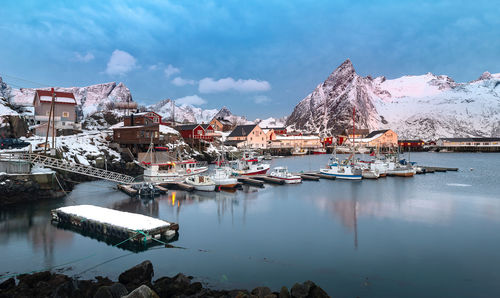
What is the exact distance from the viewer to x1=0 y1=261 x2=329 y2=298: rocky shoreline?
11.2 meters

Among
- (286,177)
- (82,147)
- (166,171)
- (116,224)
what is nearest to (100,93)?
(82,147)

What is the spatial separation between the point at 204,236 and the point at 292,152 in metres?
102

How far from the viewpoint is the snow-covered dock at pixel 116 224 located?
18.9 m

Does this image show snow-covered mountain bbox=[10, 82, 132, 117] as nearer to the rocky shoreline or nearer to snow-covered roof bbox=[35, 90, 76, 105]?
snow-covered roof bbox=[35, 90, 76, 105]

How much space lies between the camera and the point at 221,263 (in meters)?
16.2

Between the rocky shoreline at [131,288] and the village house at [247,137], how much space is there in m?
91.6

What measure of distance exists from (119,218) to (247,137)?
291 ft

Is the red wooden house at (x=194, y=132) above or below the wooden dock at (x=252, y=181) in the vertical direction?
above

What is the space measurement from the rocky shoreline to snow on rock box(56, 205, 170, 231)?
5808mm

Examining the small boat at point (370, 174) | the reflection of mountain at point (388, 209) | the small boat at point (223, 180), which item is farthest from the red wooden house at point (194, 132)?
the reflection of mountain at point (388, 209)

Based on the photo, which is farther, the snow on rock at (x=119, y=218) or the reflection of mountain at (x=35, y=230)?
the snow on rock at (x=119, y=218)

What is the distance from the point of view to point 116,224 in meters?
19.8

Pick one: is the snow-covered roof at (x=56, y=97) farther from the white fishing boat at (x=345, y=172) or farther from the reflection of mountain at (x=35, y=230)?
the white fishing boat at (x=345, y=172)

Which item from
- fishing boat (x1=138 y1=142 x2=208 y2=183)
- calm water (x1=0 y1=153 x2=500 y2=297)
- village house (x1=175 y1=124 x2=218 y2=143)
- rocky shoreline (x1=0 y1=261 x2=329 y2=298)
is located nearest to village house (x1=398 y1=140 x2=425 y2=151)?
village house (x1=175 y1=124 x2=218 y2=143)
